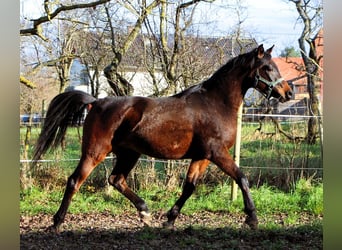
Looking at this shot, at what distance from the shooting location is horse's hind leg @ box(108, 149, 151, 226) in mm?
4738

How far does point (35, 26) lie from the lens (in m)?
5.83

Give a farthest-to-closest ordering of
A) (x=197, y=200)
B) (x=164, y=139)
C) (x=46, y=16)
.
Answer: (x=197, y=200)
(x=46, y=16)
(x=164, y=139)

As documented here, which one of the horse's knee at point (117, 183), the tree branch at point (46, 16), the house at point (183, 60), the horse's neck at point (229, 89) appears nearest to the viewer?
the horse's neck at point (229, 89)

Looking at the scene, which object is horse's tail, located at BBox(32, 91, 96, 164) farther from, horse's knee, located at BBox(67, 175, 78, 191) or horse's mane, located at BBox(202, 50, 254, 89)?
horse's mane, located at BBox(202, 50, 254, 89)

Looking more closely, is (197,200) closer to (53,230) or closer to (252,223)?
(252,223)

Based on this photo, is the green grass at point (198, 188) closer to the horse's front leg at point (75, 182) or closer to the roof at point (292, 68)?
the roof at point (292, 68)

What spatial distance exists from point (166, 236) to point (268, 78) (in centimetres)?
181

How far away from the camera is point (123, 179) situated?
4809 mm

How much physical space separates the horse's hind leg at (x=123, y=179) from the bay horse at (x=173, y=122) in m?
0.13

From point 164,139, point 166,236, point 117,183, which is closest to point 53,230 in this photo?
point 117,183

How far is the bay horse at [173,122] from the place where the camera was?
14.5 feet

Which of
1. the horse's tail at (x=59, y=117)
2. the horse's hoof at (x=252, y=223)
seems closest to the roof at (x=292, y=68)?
the horse's hoof at (x=252, y=223)

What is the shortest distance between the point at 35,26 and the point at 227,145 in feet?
9.64
